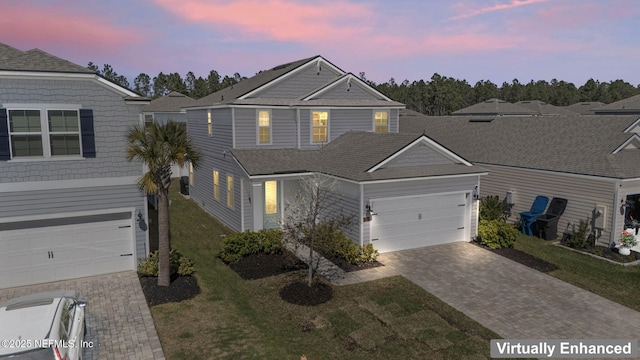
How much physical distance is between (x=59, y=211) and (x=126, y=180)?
223cm

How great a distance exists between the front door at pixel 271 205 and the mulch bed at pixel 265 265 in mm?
4050

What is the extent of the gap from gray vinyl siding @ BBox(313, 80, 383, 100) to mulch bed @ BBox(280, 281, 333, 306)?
11.9m

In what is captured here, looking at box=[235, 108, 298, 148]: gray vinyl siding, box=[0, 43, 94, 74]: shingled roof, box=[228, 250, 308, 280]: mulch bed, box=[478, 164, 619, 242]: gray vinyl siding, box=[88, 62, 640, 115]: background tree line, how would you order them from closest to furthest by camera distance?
box=[0, 43, 94, 74]: shingled roof, box=[228, 250, 308, 280]: mulch bed, box=[478, 164, 619, 242]: gray vinyl siding, box=[235, 108, 298, 148]: gray vinyl siding, box=[88, 62, 640, 115]: background tree line

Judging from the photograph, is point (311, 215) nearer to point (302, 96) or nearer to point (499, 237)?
point (499, 237)

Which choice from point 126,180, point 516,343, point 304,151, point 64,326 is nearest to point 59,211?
point 126,180

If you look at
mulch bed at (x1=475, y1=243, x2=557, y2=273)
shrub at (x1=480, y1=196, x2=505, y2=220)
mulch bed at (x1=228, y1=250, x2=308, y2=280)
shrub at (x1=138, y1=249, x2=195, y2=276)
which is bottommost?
mulch bed at (x1=475, y1=243, x2=557, y2=273)

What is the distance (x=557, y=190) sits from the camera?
20359 millimetres

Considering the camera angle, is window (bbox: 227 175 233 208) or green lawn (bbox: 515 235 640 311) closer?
green lawn (bbox: 515 235 640 311)

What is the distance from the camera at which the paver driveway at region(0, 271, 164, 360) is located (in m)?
10.1

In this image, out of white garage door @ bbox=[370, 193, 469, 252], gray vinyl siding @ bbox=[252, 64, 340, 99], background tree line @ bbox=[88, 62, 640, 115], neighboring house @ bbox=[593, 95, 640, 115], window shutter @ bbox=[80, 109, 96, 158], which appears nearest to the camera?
window shutter @ bbox=[80, 109, 96, 158]

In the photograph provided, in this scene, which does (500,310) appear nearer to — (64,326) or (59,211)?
(64,326)

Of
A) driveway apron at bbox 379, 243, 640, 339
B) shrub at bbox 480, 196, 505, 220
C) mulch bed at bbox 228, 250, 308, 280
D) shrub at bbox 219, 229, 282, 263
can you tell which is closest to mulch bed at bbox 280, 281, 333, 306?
mulch bed at bbox 228, 250, 308, 280

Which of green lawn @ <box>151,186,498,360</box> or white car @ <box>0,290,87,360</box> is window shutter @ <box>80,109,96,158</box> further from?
green lawn @ <box>151,186,498,360</box>

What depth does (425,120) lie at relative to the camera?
3534cm
